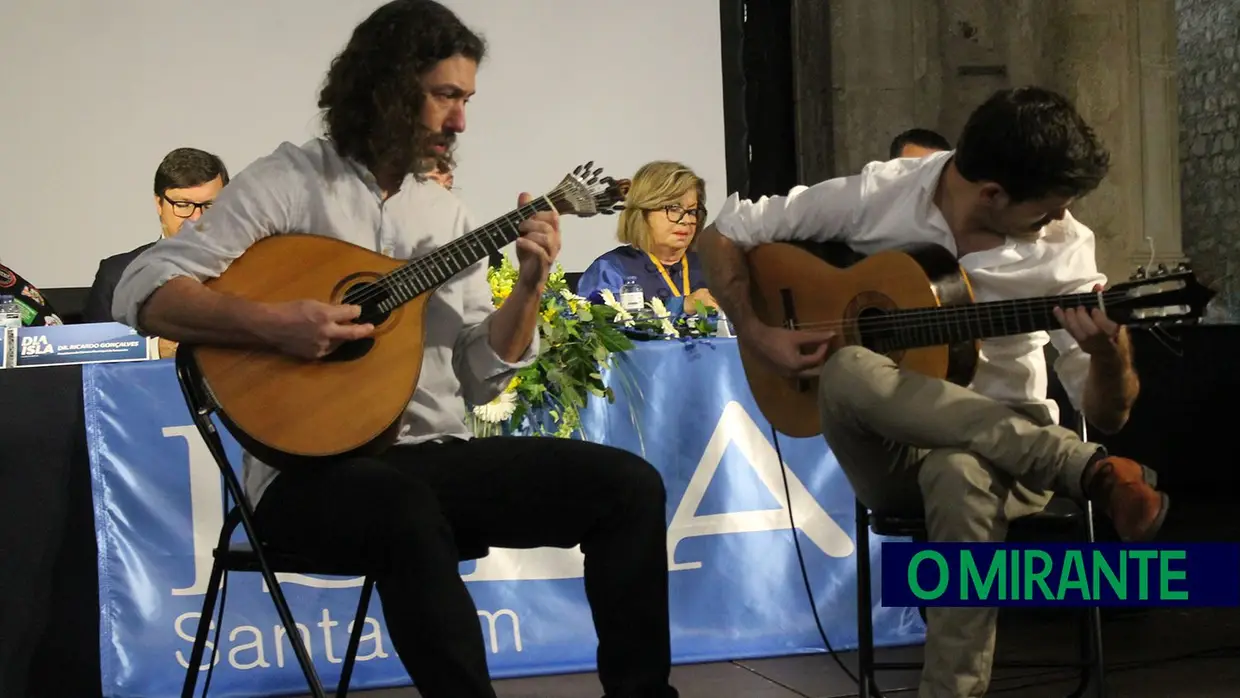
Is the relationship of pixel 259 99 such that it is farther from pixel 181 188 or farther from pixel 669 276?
pixel 669 276

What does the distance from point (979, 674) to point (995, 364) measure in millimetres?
629

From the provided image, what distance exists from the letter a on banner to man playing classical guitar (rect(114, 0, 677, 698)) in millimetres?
1065

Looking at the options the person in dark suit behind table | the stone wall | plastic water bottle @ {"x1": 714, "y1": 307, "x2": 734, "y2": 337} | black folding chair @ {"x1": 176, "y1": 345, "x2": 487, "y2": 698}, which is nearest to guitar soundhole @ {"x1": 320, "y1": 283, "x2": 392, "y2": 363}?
black folding chair @ {"x1": 176, "y1": 345, "x2": 487, "y2": 698}

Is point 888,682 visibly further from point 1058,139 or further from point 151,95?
point 151,95

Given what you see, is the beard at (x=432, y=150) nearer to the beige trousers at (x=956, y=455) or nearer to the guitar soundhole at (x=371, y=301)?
the guitar soundhole at (x=371, y=301)

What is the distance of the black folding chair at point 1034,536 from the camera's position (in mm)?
2287

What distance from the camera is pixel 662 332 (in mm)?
3465

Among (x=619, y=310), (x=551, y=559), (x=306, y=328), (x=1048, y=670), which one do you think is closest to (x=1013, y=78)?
(x=619, y=310)

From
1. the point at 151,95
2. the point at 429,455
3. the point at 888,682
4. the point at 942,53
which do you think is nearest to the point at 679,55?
the point at 942,53

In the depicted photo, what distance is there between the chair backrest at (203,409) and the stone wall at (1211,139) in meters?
8.85

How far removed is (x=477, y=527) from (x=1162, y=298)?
3.90 ft

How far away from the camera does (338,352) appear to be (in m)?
2.12

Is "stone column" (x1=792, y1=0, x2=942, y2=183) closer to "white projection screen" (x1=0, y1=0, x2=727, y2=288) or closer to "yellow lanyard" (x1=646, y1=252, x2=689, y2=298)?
"white projection screen" (x1=0, y1=0, x2=727, y2=288)

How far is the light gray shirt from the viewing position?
216 cm
